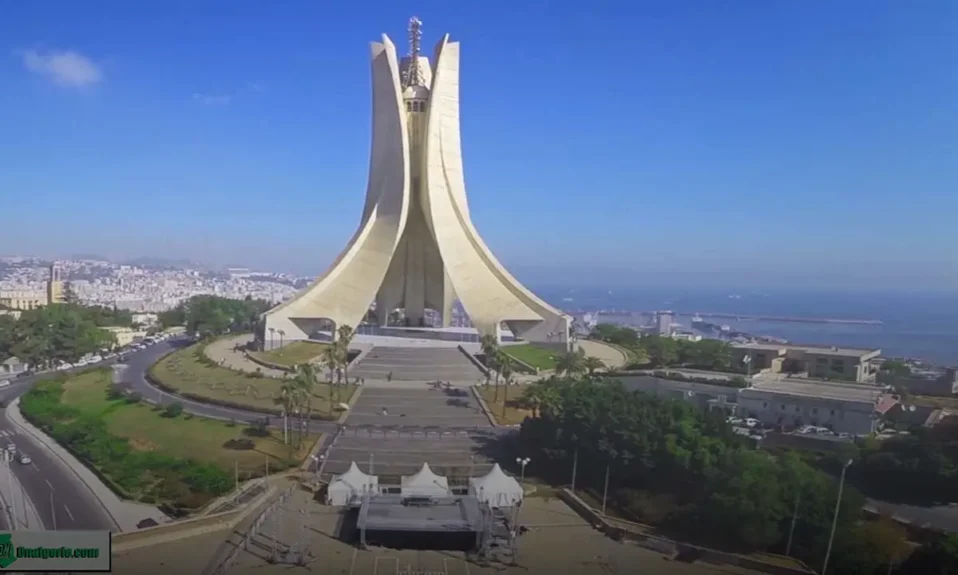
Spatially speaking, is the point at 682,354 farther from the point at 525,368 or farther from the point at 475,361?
the point at 475,361

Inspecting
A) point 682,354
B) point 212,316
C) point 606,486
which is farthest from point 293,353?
point 606,486

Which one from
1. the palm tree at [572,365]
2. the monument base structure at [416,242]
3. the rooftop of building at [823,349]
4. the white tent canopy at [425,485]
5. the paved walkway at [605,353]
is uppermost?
the monument base structure at [416,242]

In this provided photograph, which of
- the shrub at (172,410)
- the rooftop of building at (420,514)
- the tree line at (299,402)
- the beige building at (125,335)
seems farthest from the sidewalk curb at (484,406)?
the beige building at (125,335)

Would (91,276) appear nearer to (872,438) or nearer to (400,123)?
(400,123)

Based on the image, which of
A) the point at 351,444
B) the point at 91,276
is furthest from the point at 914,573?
the point at 91,276

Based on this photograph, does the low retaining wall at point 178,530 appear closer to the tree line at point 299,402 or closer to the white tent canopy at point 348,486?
the white tent canopy at point 348,486
